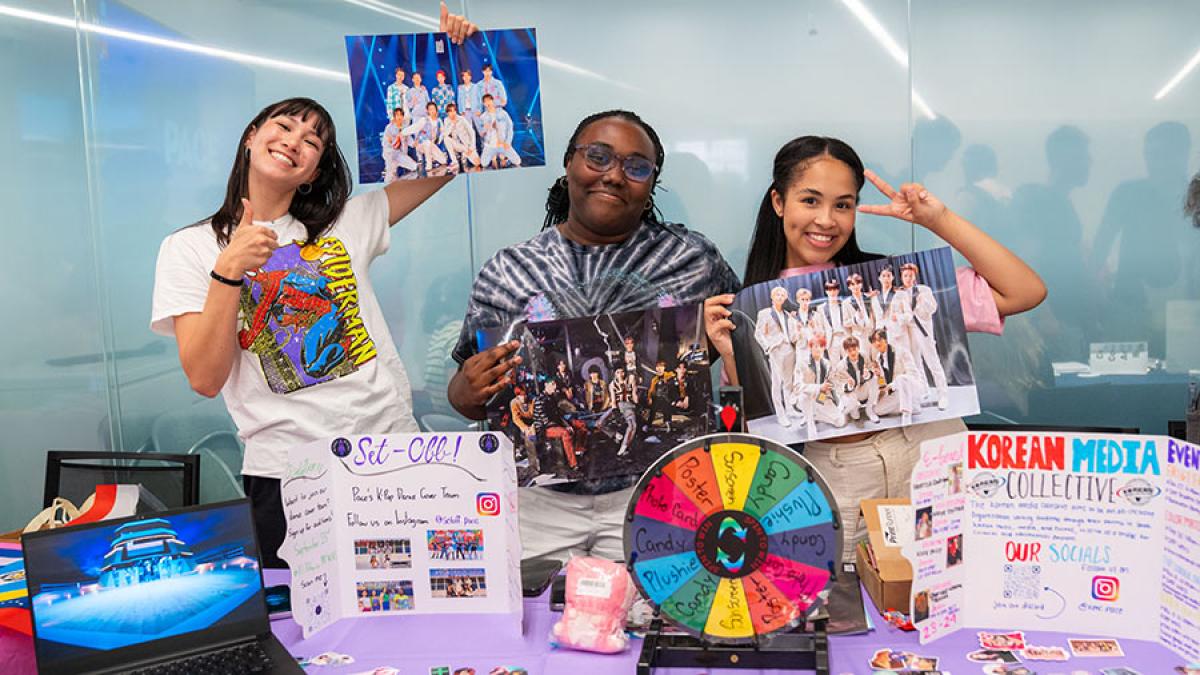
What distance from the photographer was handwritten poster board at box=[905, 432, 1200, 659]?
172 cm

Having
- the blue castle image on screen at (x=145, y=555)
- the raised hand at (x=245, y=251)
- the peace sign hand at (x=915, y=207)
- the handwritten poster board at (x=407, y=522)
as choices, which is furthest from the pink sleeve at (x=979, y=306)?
the blue castle image on screen at (x=145, y=555)

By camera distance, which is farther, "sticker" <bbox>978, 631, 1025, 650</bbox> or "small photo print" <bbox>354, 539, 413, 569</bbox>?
"small photo print" <bbox>354, 539, 413, 569</bbox>

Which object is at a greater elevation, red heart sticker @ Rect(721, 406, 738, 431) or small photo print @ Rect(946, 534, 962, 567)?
red heart sticker @ Rect(721, 406, 738, 431)

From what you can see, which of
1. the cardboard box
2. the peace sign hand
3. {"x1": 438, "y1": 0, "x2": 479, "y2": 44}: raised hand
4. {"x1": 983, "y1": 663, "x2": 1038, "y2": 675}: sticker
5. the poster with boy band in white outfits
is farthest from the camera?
{"x1": 438, "y1": 0, "x2": 479, "y2": 44}: raised hand

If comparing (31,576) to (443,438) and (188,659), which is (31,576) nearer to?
(188,659)

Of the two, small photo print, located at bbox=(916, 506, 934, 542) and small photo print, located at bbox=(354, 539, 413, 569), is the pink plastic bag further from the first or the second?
small photo print, located at bbox=(916, 506, 934, 542)

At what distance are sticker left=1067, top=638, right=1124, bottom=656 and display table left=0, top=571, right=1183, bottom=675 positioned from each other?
1cm

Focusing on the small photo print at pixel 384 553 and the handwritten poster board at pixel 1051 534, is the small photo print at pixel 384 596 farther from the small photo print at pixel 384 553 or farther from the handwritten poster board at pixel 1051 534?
the handwritten poster board at pixel 1051 534

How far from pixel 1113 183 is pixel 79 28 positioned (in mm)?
4553

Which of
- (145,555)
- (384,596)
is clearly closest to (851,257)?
(384,596)

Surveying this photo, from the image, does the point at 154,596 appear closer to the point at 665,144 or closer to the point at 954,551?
the point at 954,551

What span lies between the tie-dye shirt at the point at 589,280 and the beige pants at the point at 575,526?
0.04 meters

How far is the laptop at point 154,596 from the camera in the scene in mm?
1650

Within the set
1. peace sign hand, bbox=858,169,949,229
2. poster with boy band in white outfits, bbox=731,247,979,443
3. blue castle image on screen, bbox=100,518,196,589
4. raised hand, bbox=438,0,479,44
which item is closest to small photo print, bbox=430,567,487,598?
blue castle image on screen, bbox=100,518,196,589
